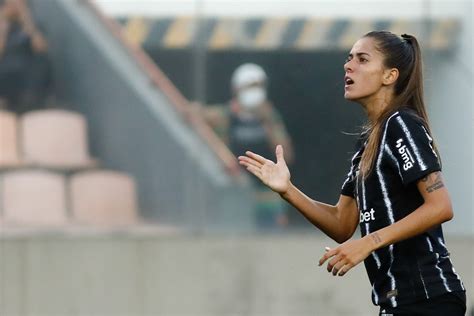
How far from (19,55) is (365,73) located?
6.08 meters

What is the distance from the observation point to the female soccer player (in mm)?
4934

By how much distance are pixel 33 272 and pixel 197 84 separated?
6.60 feet

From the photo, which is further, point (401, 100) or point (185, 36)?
point (185, 36)

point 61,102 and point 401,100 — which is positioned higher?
point 61,102

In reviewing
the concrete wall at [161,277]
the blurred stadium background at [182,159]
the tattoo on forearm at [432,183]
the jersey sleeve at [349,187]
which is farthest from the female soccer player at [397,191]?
the concrete wall at [161,277]

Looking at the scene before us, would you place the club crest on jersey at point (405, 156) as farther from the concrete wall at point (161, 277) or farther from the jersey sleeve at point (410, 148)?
the concrete wall at point (161, 277)

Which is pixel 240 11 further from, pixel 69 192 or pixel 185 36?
pixel 69 192

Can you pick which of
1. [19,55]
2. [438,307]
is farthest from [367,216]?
[19,55]

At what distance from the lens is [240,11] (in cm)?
1086

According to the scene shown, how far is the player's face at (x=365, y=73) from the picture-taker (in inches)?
207

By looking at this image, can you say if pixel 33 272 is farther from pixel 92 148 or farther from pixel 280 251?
pixel 280 251

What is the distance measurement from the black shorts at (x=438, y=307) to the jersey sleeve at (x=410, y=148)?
1.45 feet

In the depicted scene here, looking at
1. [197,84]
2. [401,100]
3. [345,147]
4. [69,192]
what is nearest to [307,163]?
[345,147]

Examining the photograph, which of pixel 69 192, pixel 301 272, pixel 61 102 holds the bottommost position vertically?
pixel 301 272
